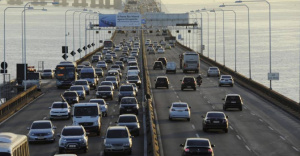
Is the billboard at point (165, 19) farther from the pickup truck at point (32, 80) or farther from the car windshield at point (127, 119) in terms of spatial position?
the car windshield at point (127, 119)

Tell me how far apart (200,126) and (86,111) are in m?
8.82

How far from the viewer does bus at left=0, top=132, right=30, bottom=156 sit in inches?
878

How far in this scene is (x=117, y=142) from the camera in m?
37.3

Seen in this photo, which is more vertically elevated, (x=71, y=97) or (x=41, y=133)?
(x=71, y=97)

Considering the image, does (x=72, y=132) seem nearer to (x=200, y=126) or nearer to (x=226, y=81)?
(x=200, y=126)

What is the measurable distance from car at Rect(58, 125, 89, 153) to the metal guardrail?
60.6ft

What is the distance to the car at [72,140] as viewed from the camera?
3750cm

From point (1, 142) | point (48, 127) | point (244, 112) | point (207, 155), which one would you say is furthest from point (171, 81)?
point (1, 142)

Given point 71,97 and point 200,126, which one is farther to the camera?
point 71,97

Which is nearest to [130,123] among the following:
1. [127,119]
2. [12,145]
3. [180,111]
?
[127,119]

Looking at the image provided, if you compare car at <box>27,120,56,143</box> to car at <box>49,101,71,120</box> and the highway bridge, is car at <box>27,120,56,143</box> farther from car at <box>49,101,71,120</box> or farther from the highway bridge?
car at <box>49,101,71,120</box>

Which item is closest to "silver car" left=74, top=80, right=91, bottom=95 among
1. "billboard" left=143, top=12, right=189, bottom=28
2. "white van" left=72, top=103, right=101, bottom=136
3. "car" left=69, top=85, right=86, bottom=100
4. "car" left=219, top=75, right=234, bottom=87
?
"car" left=69, top=85, right=86, bottom=100

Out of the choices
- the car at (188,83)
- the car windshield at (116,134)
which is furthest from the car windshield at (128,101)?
the car at (188,83)

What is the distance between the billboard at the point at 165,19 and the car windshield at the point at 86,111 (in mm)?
121425
